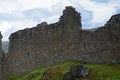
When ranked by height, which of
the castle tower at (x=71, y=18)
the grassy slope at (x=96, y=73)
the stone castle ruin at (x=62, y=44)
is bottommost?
the grassy slope at (x=96, y=73)

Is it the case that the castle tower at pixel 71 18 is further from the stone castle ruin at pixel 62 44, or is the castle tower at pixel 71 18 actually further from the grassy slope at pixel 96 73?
the grassy slope at pixel 96 73

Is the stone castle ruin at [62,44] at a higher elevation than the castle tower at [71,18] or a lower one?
lower

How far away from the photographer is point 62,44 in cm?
6731

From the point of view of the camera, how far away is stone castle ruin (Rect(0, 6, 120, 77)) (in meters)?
60.7

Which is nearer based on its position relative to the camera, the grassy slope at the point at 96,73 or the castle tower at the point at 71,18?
the grassy slope at the point at 96,73

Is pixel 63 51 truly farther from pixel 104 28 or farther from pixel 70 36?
pixel 104 28

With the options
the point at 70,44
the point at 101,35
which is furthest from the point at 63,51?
the point at 101,35

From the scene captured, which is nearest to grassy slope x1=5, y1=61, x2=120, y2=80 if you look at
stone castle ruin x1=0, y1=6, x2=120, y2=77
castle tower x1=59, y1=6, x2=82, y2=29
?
stone castle ruin x1=0, y1=6, x2=120, y2=77

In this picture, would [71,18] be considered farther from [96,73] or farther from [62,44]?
[96,73]

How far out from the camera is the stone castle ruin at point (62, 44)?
199ft

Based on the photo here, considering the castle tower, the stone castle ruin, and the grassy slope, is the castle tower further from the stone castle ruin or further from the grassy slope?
the grassy slope

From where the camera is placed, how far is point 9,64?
79062 millimetres

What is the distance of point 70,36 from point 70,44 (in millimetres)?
1316

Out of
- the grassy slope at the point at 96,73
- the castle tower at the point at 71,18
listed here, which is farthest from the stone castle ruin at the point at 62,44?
the grassy slope at the point at 96,73
